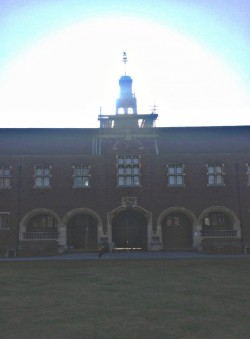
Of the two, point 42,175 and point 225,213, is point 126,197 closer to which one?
point 42,175

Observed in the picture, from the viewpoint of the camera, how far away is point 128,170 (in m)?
32.2

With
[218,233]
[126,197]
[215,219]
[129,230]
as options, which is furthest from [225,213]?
[126,197]

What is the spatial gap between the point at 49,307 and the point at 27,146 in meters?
26.6

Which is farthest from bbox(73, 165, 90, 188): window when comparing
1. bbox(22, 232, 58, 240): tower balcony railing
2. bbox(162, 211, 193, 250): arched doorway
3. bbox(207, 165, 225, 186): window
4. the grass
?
the grass

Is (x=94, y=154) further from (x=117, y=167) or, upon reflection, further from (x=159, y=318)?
(x=159, y=318)

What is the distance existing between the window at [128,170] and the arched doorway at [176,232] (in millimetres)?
4280

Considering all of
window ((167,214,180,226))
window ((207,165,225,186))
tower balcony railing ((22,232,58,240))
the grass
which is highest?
window ((207,165,225,186))

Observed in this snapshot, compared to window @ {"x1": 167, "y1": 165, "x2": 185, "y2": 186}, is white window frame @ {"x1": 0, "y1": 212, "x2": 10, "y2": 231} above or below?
below

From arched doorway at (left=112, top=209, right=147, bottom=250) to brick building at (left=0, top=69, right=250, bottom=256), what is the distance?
0.09 metres

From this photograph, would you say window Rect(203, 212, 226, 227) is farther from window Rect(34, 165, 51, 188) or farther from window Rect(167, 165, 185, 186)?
window Rect(34, 165, 51, 188)

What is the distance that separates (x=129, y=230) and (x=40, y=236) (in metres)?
7.64

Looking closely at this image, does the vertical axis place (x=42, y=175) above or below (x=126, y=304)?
above

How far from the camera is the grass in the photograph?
7.55 metres

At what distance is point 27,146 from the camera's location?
114ft
